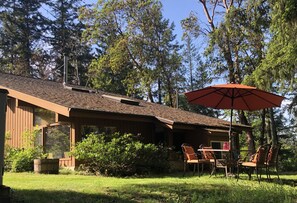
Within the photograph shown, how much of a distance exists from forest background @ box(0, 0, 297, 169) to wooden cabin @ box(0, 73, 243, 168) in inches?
143

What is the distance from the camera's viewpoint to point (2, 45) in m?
37.5

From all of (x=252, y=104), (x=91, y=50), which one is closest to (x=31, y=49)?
(x=91, y=50)

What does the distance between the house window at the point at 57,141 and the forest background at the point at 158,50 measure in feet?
25.1

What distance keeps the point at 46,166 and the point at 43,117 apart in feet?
10.5

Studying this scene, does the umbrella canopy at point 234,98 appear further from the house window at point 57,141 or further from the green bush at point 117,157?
the house window at point 57,141

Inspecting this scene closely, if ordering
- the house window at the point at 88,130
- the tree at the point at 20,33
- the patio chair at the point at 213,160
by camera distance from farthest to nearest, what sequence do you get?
the tree at the point at 20,33
the house window at the point at 88,130
the patio chair at the point at 213,160

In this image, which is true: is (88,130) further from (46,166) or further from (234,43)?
(234,43)

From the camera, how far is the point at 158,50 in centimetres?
3322

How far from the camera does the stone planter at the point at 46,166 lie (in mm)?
12133

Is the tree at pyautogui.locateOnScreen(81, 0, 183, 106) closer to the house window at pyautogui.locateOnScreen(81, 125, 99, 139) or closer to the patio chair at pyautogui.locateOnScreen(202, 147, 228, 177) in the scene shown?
the house window at pyautogui.locateOnScreen(81, 125, 99, 139)

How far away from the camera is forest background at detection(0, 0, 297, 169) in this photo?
15.5 metres

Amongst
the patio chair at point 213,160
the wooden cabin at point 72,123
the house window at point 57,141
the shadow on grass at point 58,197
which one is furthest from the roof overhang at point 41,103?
the shadow on grass at point 58,197

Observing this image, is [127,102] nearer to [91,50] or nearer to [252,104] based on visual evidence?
[252,104]

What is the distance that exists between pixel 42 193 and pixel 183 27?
66.7 ft
